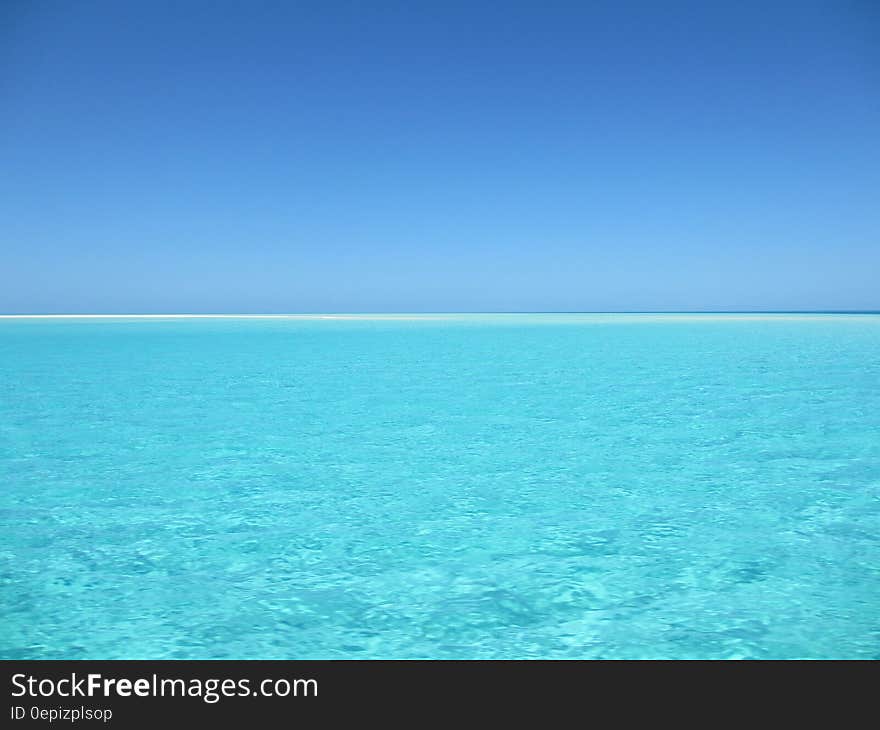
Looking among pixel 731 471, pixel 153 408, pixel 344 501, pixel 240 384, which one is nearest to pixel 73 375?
pixel 240 384

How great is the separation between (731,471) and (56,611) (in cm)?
543

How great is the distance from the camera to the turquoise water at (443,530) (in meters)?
3.12

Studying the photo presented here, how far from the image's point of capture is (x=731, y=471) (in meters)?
5.86

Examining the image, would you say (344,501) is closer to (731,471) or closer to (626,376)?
(731,471)

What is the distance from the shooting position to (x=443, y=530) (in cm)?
446

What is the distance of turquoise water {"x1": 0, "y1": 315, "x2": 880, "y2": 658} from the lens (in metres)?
3.12
